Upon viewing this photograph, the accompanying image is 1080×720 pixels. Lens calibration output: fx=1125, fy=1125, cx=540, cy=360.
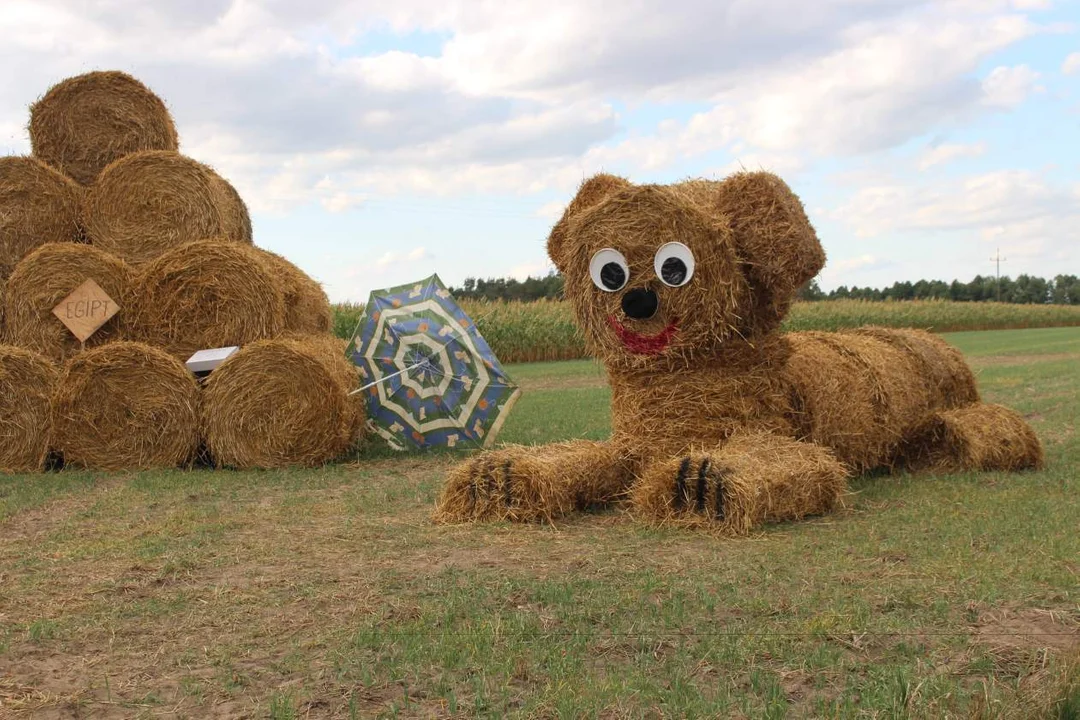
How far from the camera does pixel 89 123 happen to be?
11039 millimetres

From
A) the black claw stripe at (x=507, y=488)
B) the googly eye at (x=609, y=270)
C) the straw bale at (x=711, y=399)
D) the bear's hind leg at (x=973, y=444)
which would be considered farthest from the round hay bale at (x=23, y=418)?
the bear's hind leg at (x=973, y=444)

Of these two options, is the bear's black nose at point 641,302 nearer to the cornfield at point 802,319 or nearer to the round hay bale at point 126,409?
the cornfield at point 802,319

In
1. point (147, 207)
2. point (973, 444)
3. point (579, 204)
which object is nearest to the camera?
point (579, 204)

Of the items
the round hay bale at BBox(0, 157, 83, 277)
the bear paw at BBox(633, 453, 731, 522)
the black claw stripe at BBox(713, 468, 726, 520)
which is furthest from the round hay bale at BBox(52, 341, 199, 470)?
the black claw stripe at BBox(713, 468, 726, 520)

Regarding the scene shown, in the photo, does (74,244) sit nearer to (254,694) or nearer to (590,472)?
(590,472)

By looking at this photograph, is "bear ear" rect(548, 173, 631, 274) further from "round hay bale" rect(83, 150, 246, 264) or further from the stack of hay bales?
"round hay bale" rect(83, 150, 246, 264)

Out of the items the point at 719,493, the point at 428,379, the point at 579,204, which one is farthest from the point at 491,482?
the point at 428,379

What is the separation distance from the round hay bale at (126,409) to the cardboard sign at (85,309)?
1.71 ft

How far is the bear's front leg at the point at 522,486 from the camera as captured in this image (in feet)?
21.8

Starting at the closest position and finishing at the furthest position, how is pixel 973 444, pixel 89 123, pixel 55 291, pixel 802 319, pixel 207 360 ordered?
pixel 973 444
pixel 207 360
pixel 55 291
pixel 89 123
pixel 802 319

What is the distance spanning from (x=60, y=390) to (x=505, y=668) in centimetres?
685

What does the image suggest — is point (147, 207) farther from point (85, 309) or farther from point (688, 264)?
point (688, 264)

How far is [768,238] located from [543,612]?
3.10m

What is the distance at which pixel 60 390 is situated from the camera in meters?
9.45
